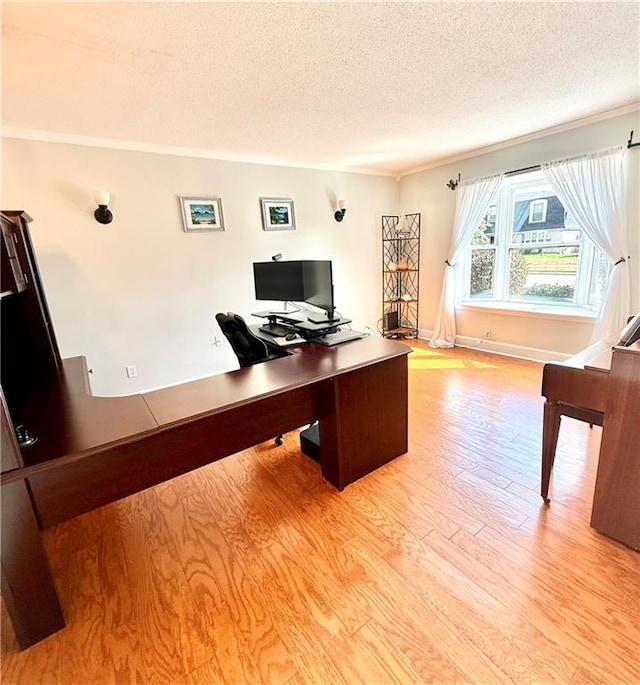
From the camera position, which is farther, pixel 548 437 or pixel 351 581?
pixel 548 437

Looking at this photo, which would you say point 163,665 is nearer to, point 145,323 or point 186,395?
point 186,395

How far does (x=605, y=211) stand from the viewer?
303 cm

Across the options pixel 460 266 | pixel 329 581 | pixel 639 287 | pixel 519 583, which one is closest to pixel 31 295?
pixel 329 581

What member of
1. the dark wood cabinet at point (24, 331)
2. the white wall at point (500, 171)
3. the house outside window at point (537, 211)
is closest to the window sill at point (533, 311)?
the white wall at point (500, 171)

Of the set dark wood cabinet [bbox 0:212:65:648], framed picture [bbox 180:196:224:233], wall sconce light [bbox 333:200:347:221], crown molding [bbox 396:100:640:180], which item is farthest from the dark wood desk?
crown molding [bbox 396:100:640:180]

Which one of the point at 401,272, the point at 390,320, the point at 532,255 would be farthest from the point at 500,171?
the point at 390,320

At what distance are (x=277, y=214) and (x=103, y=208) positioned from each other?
5.56 ft

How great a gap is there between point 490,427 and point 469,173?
3074 millimetres

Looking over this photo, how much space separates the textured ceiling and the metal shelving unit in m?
1.83

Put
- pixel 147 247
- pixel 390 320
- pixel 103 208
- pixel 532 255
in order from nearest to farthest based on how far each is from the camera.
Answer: pixel 103 208 → pixel 147 247 → pixel 532 255 → pixel 390 320

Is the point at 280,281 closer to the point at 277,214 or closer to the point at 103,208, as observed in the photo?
the point at 277,214

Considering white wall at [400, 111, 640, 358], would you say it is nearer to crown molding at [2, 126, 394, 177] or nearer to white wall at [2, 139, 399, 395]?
white wall at [2, 139, 399, 395]

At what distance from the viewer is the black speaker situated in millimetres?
5090

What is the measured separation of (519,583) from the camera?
1.35m
